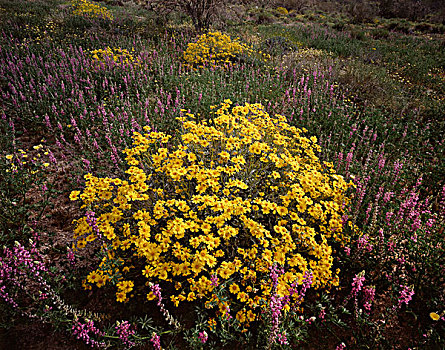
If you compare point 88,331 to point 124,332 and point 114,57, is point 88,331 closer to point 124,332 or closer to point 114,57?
point 124,332

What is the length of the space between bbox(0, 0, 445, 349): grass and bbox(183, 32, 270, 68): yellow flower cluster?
2.08ft

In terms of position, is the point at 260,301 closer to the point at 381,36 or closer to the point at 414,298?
the point at 414,298

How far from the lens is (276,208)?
265cm

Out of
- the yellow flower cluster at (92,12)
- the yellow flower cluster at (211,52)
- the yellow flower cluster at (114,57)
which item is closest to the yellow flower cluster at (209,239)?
the yellow flower cluster at (114,57)

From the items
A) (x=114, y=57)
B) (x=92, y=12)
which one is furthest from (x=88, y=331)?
(x=92, y=12)

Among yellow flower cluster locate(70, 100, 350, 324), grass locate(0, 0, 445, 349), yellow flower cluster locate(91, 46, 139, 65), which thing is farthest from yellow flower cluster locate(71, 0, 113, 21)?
yellow flower cluster locate(70, 100, 350, 324)

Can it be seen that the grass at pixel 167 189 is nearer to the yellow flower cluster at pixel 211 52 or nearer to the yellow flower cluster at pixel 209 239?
the yellow flower cluster at pixel 209 239

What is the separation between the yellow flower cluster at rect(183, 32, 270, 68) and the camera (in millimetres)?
8469

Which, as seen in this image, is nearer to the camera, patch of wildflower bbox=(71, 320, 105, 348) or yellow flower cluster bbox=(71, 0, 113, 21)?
patch of wildflower bbox=(71, 320, 105, 348)

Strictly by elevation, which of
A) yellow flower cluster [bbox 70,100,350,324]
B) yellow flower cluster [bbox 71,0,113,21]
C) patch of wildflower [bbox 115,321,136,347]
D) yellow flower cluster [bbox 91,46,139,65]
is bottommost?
patch of wildflower [bbox 115,321,136,347]

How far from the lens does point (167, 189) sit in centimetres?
347

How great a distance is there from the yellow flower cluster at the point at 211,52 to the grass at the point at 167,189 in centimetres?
64

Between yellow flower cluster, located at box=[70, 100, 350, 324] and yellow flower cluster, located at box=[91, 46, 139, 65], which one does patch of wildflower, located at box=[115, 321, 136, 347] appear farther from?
yellow flower cluster, located at box=[91, 46, 139, 65]

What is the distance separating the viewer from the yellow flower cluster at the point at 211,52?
Result: 8469mm
